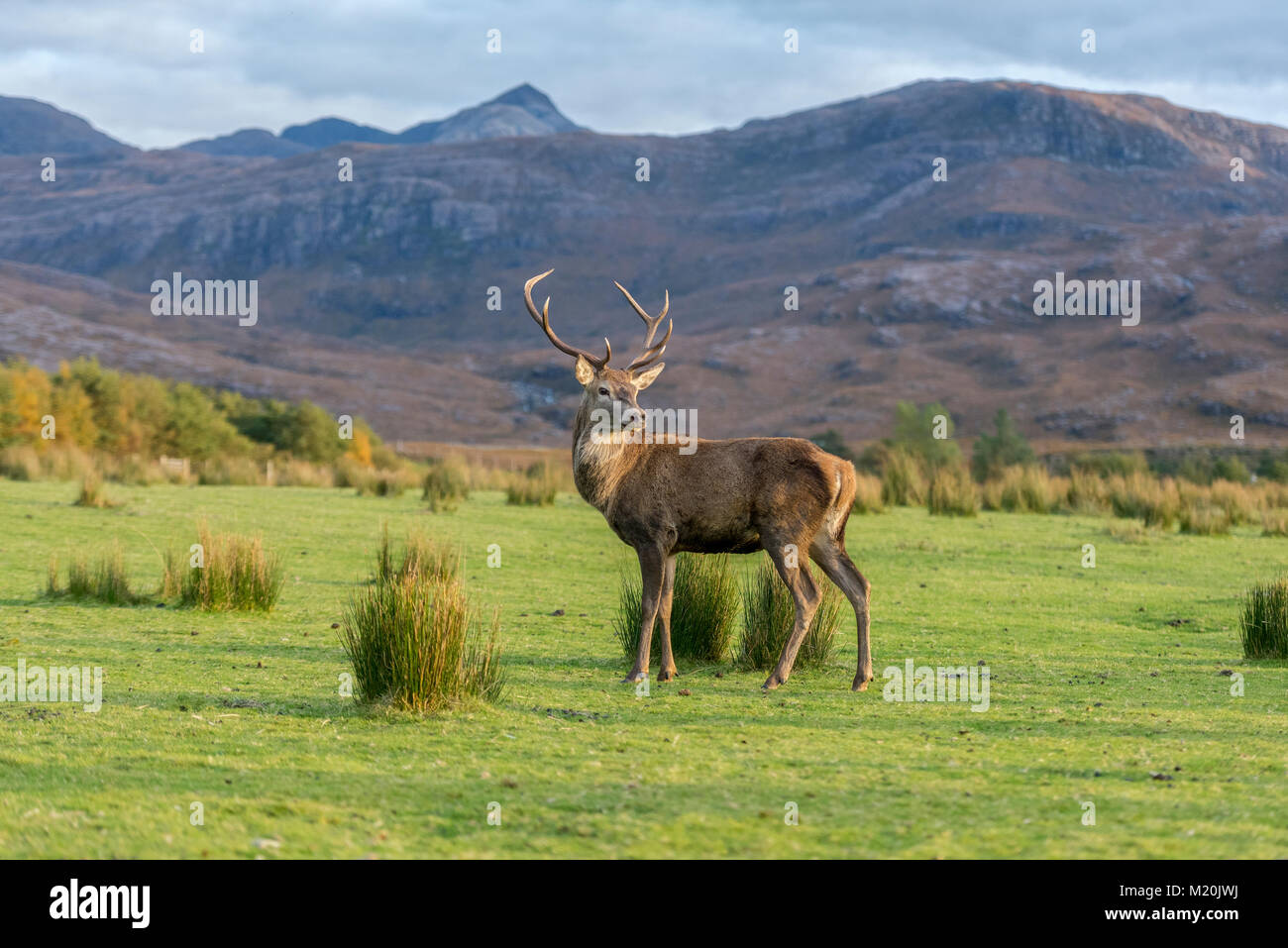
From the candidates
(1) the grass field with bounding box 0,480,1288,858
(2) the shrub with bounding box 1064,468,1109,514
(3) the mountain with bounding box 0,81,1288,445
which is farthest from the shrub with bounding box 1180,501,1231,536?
(3) the mountain with bounding box 0,81,1288,445

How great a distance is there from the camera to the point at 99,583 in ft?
40.1

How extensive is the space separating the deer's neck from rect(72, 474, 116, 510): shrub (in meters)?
12.4

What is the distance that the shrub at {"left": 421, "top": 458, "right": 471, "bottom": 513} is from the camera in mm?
22359

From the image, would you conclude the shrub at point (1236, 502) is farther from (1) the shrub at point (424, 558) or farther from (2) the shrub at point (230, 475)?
(2) the shrub at point (230, 475)

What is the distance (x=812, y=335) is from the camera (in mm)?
120688

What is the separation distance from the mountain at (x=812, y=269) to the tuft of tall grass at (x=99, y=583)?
75252 millimetres

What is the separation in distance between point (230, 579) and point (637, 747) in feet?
21.0

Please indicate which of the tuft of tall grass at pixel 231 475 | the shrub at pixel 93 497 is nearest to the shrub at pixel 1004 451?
the tuft of tall grass at pixel 231 475
